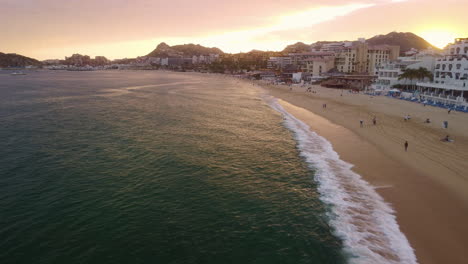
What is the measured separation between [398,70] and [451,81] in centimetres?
1561

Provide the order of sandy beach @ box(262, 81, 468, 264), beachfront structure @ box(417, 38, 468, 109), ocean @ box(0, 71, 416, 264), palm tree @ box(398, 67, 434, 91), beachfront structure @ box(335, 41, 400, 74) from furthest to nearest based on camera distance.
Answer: beachfront structure @ box(335, 41, 400, 74) → palm tree @ box(398, 67, 434, 91) → beachfront structure @ box(417, 38, 468, 109) → sandy beach @ box(262, 81, 468, 264) → ocean @ box(0, 71, 416, 264)

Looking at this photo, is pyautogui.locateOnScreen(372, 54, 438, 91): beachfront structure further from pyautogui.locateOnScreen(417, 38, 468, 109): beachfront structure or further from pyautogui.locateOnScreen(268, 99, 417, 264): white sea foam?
pyautogui.locateOnScreen(268, 99, 417, 264): white sea foam

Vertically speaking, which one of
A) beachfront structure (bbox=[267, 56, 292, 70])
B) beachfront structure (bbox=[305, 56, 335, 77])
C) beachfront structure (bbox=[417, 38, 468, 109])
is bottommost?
beachfront structure (bbox=[417, 38, 468, 109])

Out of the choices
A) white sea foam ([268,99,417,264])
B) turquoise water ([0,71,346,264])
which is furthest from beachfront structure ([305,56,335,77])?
white sea foam ([268,99,417,264])

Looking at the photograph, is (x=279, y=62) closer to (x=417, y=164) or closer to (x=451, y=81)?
(x=451, y=81)

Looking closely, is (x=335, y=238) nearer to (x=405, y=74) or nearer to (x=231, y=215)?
(x=231, y=215)

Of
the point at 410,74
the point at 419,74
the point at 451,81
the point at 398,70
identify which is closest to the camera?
the point at 451,81

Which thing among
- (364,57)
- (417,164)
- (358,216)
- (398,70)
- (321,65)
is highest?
(364,57)

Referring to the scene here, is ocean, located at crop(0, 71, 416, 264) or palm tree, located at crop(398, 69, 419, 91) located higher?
palm tree, located at crop(398, 69, 419, 91)

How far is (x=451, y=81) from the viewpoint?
160 feet

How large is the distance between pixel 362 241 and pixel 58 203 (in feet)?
48.8

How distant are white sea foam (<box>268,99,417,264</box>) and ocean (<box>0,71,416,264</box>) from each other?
0.06 meters

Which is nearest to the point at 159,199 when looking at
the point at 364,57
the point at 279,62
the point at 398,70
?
the point at 398,70

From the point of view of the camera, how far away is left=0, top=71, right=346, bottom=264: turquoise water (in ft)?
37.8
